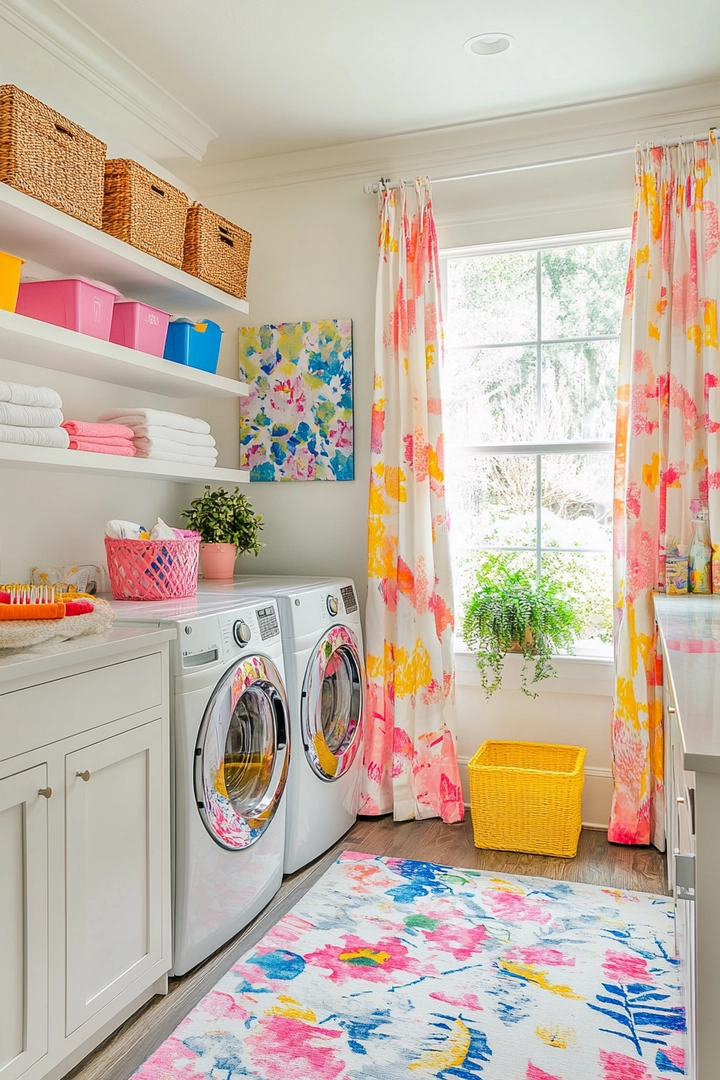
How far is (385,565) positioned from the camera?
3330 millimetres

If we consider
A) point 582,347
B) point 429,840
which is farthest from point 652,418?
point 429,840

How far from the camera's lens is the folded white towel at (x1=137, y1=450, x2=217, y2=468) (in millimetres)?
2768

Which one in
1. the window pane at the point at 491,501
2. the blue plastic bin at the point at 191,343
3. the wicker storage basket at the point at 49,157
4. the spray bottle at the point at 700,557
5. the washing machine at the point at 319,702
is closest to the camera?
the wicker storage basket at the point at 49,157

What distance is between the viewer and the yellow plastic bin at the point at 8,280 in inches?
83.5

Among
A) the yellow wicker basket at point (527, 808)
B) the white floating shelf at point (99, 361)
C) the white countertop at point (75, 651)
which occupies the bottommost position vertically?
the yellow wicker basket at point (527, 808)

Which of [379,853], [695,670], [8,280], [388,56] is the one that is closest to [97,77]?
[388,56]

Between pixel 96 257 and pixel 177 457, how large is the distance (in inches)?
27.5

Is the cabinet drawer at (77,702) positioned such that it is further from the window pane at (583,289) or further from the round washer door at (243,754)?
the window pane at (583,289)

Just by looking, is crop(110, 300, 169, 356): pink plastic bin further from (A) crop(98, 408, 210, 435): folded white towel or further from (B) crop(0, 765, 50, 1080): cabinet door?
(B) crop(0, 765, 50, 1080): cabinet door

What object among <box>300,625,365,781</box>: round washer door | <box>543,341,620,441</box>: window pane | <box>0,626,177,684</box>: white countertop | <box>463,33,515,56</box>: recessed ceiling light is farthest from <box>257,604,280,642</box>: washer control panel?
<box>463,33,515,56</box>: recessed ceiling light

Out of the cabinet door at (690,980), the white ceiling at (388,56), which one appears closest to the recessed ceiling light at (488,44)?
the white ceiling at (388,56)

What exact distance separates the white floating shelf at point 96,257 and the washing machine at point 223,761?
106 cm

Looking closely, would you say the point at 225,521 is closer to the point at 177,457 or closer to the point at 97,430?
the point at 177,457

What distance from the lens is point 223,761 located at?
7.42ft
